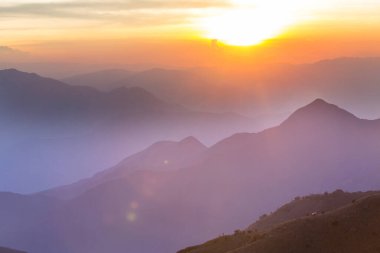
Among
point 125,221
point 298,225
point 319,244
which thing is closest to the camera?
point 319,244

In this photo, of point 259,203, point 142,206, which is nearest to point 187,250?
point 259,203

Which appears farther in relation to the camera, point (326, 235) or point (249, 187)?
point (249, 187)

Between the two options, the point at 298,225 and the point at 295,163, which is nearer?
Answer: the point at 298,225

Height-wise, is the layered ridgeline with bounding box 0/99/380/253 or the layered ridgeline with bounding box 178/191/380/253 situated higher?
the layered ridgeline with bounding box 0/99/380/253

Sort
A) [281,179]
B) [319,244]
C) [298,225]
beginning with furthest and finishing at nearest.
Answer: [281,179]
[298,225]
[319,244]

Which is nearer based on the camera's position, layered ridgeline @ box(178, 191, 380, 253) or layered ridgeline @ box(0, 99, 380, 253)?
layered ridgeline @ box(178, 191, 380, 253)

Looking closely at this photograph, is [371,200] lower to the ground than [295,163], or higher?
lower

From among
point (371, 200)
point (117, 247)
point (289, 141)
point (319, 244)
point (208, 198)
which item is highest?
point (289, 141)

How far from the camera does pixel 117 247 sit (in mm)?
181500

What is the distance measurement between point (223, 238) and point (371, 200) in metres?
12.3

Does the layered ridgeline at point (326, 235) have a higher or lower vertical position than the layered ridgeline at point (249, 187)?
lower

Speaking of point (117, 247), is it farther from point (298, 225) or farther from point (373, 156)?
point (298, 225)

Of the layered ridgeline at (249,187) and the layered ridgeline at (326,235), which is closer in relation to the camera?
the layered ridgeline at (326,235)

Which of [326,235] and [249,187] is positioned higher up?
[249,187]
